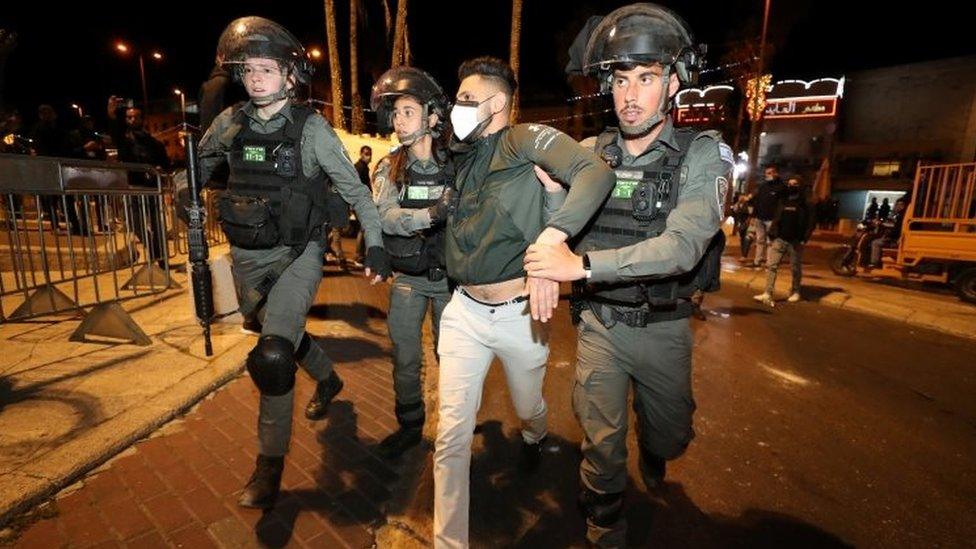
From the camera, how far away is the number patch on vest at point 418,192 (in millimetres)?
3104

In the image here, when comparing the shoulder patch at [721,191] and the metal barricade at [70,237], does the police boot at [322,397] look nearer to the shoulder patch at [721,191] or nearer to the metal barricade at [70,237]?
the metal barricade at [70,237]

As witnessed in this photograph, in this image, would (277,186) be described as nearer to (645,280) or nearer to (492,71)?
(492,71)

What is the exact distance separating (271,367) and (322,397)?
1087 mm

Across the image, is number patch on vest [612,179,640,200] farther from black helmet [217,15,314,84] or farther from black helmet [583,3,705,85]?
black helmet [217,15,314,84]

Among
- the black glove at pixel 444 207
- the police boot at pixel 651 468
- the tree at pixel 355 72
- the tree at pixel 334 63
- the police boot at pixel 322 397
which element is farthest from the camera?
the tree at pixel 355 72

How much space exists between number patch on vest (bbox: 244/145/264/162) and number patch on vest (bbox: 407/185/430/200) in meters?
0.86

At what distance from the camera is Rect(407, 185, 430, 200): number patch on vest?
3104mm

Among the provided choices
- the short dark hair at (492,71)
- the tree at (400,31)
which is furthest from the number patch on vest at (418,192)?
the tree at (400,31)

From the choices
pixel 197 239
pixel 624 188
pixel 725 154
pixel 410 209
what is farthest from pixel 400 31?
pixel 725 154

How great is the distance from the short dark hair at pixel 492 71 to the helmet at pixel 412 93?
313mm

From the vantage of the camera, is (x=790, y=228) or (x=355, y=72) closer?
(x=790, y=228)

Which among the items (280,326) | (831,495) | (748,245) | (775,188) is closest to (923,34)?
(748,245)

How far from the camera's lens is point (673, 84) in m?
2.46

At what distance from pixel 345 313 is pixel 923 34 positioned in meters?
34.2
